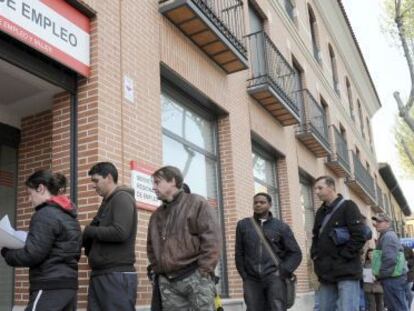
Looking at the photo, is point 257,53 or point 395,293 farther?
point 257,53

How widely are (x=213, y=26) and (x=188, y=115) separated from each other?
1.33 meters

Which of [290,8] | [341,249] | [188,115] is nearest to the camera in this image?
[341,249]

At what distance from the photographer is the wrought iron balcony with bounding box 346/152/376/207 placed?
1909cm

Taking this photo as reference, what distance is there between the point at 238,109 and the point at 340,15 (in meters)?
12.6

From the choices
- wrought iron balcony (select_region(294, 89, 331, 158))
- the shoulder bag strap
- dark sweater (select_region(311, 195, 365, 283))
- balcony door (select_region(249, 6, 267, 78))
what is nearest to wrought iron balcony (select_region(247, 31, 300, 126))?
balcony door (select_region(249, 6, 267, 78))

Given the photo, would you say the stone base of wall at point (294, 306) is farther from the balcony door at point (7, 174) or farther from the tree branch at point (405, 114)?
the tree branch at point (405, 114)

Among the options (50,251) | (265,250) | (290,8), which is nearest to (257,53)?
(290,8)

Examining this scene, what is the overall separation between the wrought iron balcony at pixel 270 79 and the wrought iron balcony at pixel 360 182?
841 centimetres

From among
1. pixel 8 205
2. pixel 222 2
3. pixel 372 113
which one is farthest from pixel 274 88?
pixel 372 113

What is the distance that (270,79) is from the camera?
31.5 ft

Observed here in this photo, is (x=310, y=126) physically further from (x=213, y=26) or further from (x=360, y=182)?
(x=360, y=182)

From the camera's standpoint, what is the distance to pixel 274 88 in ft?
31.8

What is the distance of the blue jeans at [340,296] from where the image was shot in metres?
4.98

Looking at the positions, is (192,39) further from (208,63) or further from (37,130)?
(37,130)
